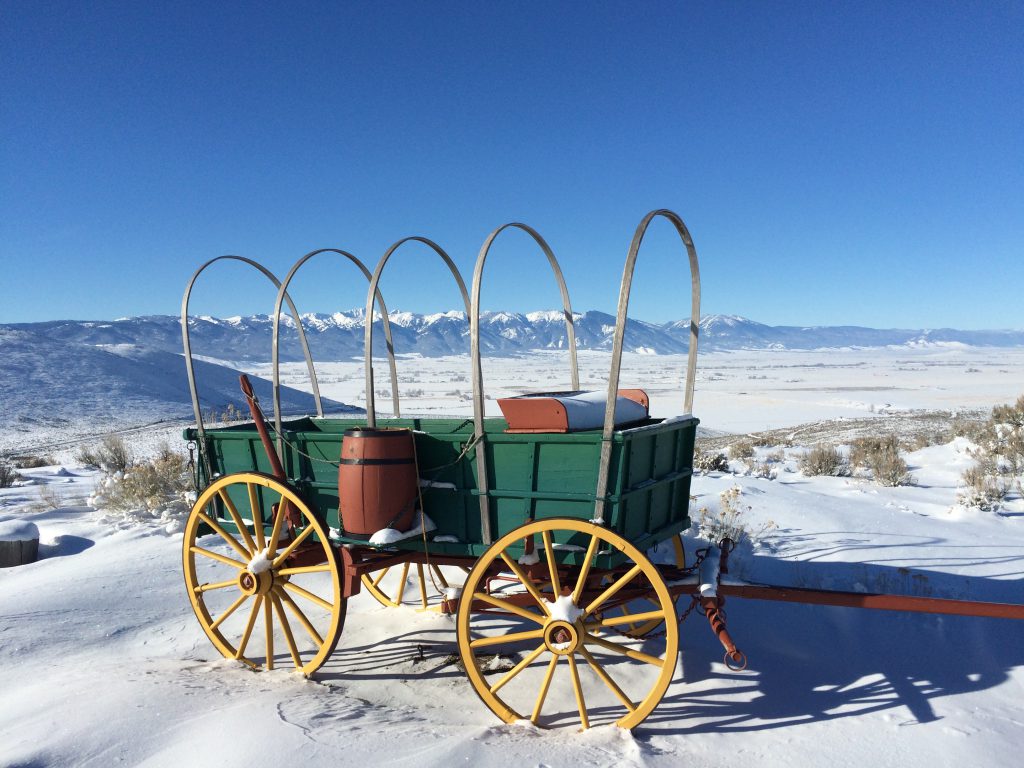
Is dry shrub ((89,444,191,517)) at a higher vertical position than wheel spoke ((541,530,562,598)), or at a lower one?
lower

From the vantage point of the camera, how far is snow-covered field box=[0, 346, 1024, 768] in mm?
3180

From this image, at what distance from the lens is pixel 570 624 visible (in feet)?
11.3

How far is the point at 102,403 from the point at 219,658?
2538 centimetres

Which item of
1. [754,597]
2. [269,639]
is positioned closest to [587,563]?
[754,597]

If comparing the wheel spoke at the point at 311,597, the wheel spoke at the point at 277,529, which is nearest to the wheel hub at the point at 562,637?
the wheel spoke at the point at 311,597

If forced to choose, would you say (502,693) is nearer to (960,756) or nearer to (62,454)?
(960,756)

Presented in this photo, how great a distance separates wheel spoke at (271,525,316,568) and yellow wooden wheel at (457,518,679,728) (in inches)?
44.0

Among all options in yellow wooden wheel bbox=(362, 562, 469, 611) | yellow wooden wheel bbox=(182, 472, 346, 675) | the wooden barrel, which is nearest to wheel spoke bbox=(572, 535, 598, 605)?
the wooden barrel

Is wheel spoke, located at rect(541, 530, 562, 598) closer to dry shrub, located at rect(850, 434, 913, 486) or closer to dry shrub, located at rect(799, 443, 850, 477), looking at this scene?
dry shrub, located at rect(850, 434, 913, 486)

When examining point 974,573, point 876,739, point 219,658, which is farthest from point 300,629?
point 974,573

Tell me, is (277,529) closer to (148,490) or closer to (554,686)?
(554,686)

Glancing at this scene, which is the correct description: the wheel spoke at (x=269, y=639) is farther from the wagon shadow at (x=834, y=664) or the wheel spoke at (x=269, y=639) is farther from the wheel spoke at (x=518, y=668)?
the wagon shadow at (x=834, y=664)

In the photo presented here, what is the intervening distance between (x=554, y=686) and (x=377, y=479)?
166cm

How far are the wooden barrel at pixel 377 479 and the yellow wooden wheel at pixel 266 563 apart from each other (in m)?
0.34
